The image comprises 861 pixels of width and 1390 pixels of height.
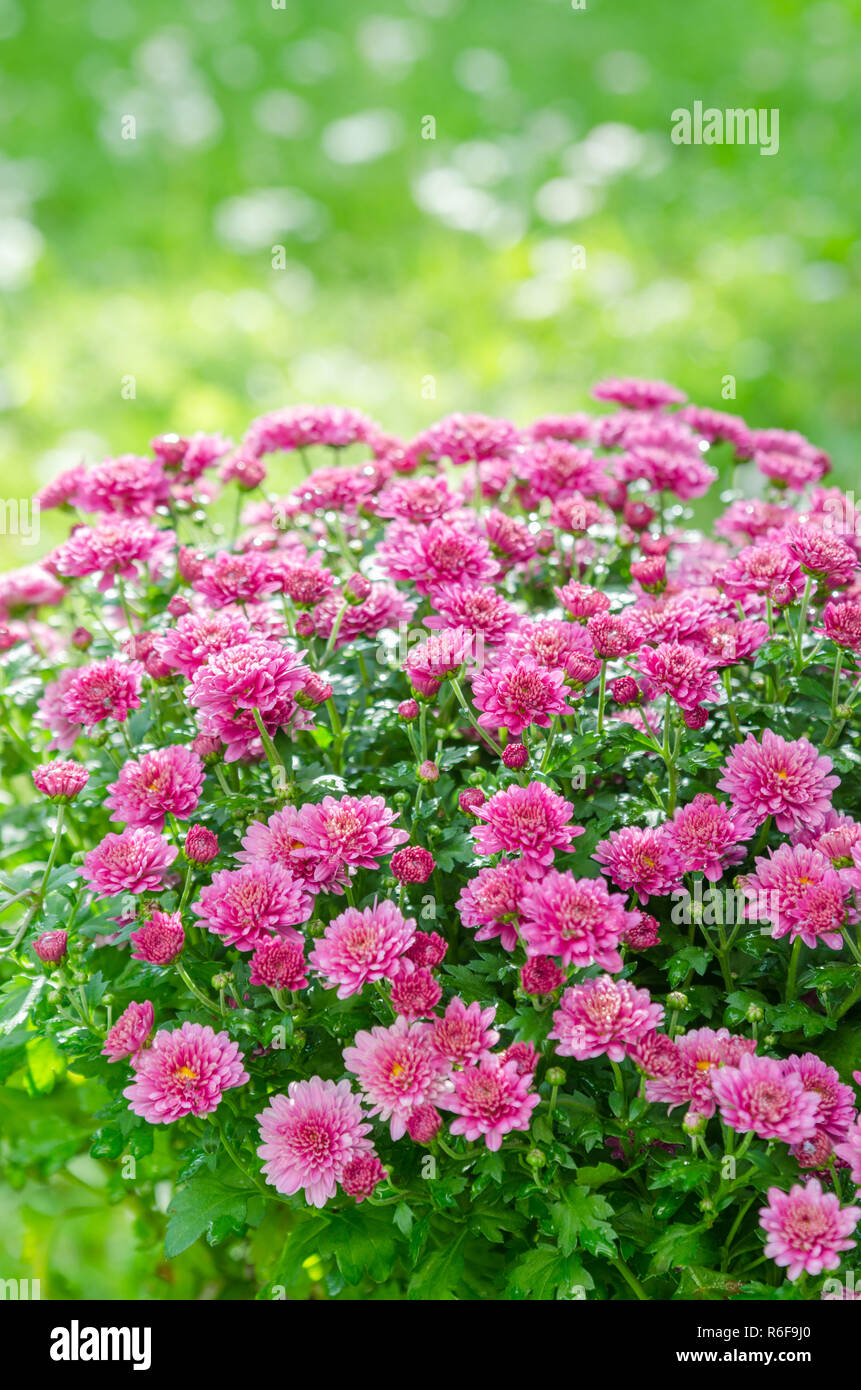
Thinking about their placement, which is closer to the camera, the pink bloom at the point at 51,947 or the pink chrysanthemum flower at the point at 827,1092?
the pink chrysanthemum flower at the point at 827,1092

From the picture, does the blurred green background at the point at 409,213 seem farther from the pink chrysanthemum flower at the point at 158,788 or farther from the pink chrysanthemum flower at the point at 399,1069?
the pink chrysanthemum flower at the point at 399,1069

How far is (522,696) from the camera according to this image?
1.56 metres

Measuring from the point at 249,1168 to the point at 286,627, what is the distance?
0.80 meters

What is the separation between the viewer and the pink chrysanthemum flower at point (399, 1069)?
143 cm

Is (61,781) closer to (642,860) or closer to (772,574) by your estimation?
(642,860)

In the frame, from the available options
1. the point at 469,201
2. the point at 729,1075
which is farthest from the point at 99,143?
the point at 729,1075

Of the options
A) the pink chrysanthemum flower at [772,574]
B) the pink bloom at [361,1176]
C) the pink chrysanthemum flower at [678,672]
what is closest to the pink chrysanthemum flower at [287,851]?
the pink bloom at [361,1176]

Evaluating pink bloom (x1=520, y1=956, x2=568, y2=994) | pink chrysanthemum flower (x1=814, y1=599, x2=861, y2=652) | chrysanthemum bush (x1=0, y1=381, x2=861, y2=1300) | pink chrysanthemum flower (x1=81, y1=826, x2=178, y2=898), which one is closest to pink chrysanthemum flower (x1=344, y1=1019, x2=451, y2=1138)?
chrysanthemum bush (x1=0, y1=381, x2=861, y2=1300)

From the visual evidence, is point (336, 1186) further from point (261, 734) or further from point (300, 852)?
point (261, 734)

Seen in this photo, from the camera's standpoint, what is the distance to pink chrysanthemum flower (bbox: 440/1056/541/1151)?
1401 millimetres

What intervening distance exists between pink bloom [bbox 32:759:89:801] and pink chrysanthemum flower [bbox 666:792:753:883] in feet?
2.48

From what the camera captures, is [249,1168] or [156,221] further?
[156,221]

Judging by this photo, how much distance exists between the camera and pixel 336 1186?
157 centimetres

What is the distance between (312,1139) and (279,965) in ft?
0.64
